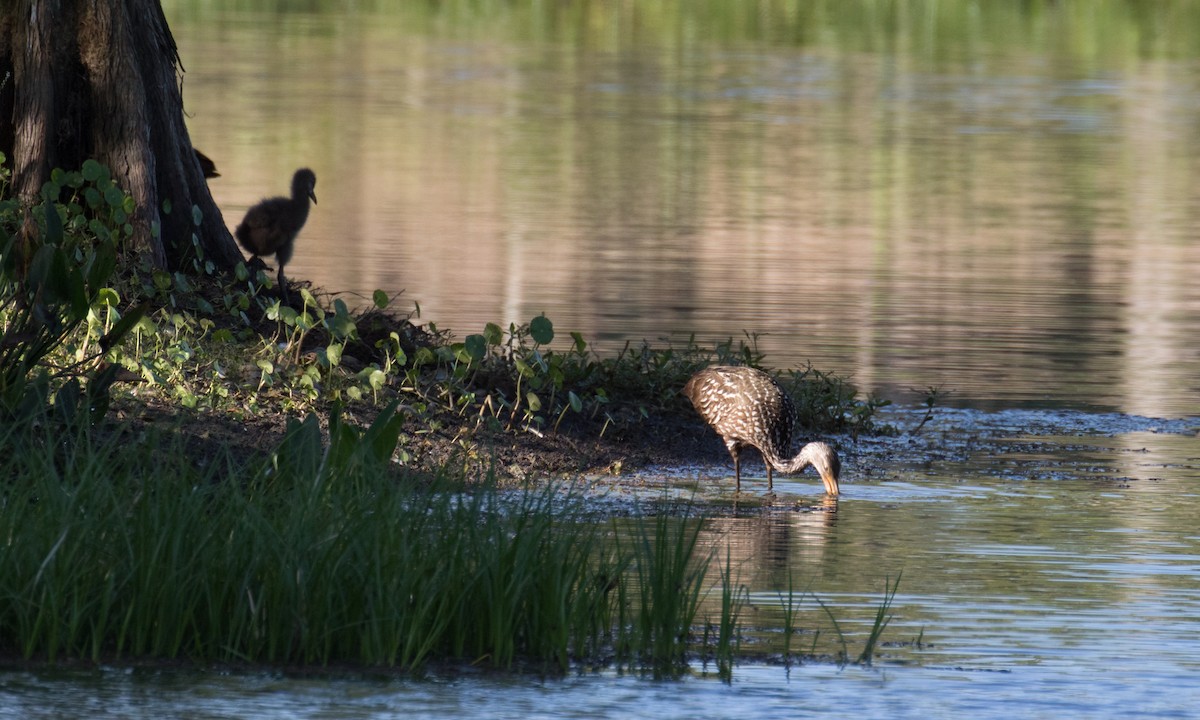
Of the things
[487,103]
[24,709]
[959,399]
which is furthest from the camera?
[487,103]

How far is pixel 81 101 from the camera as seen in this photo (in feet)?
40.6

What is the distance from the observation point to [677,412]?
12.7 m

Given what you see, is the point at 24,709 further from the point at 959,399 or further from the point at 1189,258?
the point at 1189,258

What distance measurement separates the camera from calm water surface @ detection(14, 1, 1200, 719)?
746cm

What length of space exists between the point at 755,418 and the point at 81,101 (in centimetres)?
412

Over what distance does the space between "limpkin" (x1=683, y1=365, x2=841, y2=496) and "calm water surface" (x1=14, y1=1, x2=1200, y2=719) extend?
0.21 meters

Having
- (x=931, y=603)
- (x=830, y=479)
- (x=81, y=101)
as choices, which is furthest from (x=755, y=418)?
Result: (x=81, y=101)

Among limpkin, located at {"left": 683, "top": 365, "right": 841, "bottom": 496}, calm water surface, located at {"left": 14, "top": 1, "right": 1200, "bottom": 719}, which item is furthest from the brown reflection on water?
limpkin, located at {"left": 683, "top": 365, "right": 841, "bottom": 496}

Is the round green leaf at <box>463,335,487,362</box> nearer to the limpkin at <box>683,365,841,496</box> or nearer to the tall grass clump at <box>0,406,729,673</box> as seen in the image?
the limpkin at <box>683,365,841,496</box>

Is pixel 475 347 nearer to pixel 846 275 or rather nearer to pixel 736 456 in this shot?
pixel 736 456

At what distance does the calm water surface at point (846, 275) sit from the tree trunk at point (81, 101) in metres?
1.84

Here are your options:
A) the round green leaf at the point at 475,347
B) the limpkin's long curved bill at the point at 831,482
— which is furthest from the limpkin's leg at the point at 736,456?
the round green leaf at the point at 475,347

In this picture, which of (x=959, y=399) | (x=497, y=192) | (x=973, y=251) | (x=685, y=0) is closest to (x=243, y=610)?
(x=959, y=399)

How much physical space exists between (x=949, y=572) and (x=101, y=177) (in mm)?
5169
